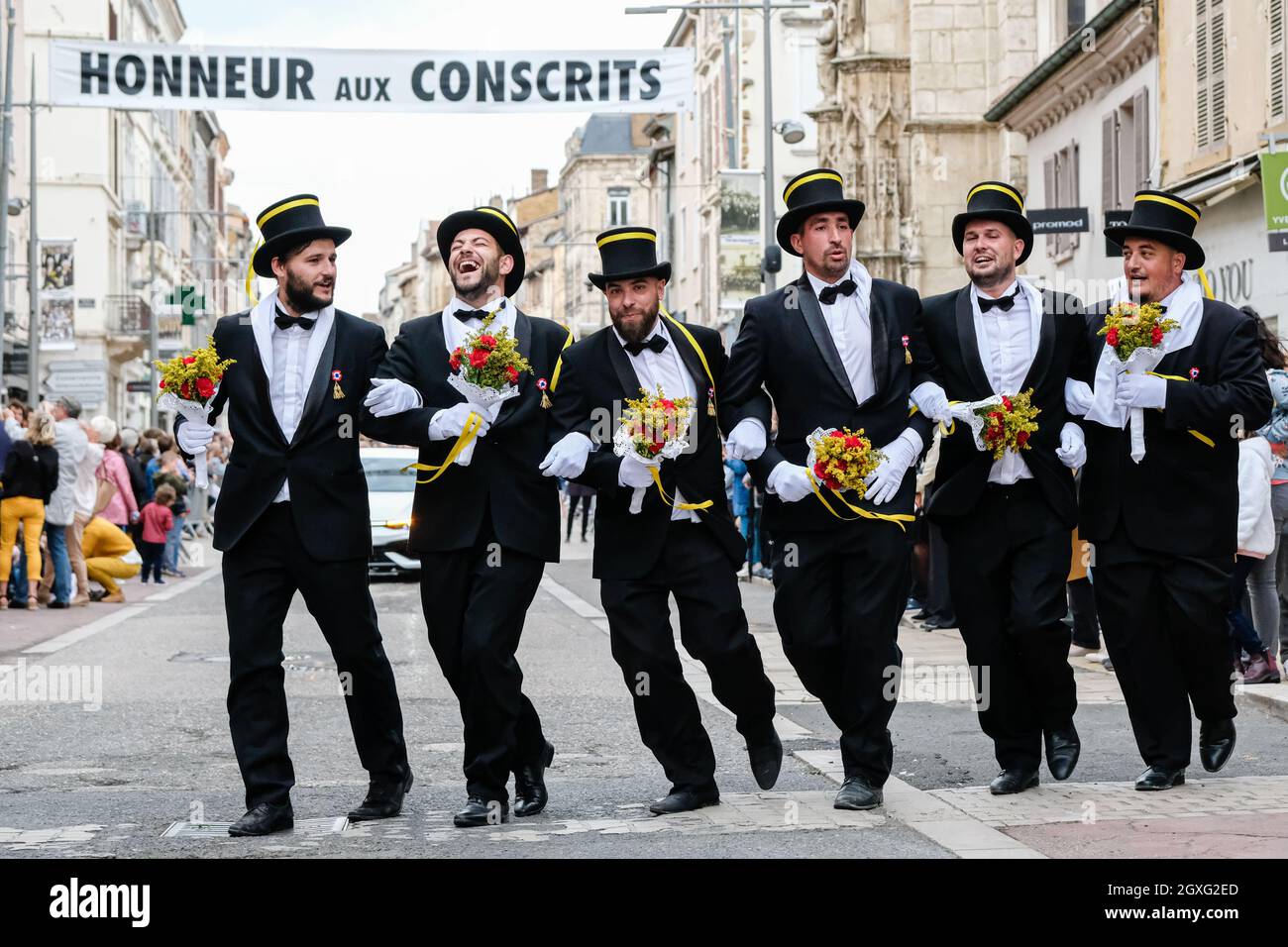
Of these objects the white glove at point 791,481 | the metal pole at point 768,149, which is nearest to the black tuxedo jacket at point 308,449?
the white glove at point 791,481

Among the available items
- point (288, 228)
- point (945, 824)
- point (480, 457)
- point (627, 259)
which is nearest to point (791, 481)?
point (627, 259)

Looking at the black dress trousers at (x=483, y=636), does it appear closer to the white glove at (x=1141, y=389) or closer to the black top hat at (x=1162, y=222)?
the white glove at (x=1141, y=389)

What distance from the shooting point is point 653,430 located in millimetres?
7555

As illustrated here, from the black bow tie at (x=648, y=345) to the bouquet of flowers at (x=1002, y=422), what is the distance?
3.77 feet

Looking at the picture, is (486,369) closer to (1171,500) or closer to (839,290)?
(839,290)

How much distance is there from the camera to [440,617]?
25.2 feet

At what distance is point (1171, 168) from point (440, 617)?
18.9 m

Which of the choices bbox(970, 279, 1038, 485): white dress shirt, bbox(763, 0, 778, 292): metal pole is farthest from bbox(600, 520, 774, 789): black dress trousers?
bbox(763, 0, 778, 292): metal pole

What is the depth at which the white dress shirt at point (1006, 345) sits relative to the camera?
26.2ft

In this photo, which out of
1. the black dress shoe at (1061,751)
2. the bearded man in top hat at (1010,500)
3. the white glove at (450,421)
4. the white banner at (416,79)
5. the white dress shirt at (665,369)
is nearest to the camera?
the white glove at (450,421)

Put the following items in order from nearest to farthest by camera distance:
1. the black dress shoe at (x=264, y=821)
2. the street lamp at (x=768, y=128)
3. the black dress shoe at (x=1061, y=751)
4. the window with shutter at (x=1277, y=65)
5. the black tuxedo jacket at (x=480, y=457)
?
the black dress shoe at (x=264, y=821), the black tuxedo jacket at (x=480, y=457), the black dress shoe at (x=1061, y=751), the window with shutter at (x=1277, y=65), the street lamp at (x=768, y=128)

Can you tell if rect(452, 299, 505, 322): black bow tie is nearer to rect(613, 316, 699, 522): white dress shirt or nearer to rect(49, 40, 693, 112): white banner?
rect(613, 316, 699, 522): white dress shirt
